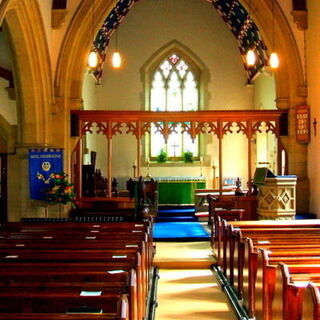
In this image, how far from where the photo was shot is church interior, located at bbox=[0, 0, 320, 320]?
338 cm

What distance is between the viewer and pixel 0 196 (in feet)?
34.5

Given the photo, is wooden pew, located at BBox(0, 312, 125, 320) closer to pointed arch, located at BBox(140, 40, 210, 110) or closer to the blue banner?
the blue banner

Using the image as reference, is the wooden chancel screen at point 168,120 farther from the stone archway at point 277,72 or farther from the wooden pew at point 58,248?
the wooden pew at point 58,248

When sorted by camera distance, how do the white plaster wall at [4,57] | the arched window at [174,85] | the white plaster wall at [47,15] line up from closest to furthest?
the white plaster wall at [47,15], the white plaster wall at [4,57], the arched window at [174,85]

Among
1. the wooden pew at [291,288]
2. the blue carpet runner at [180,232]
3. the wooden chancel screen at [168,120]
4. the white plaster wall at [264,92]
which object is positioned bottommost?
the blue carpet runner at [180,232]

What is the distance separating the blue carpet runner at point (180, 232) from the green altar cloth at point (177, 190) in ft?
7.79

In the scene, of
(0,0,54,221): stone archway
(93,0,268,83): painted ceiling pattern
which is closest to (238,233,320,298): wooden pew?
(0,0,54,221): stone archway

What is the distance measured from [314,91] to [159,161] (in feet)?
20.4

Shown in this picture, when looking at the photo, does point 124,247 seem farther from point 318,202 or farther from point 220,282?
point 318,202

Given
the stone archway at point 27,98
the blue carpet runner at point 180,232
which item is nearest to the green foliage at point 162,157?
the blue carpet runner at point 180,232

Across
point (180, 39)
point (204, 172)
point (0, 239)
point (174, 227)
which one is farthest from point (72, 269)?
point (180, 39)

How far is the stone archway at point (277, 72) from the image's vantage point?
980 cm

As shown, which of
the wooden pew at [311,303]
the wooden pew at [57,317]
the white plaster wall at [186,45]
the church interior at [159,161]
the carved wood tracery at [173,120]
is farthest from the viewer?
the white plaster wall at [186,45]

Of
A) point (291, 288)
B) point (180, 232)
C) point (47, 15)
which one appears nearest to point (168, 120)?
point (180, 232)
